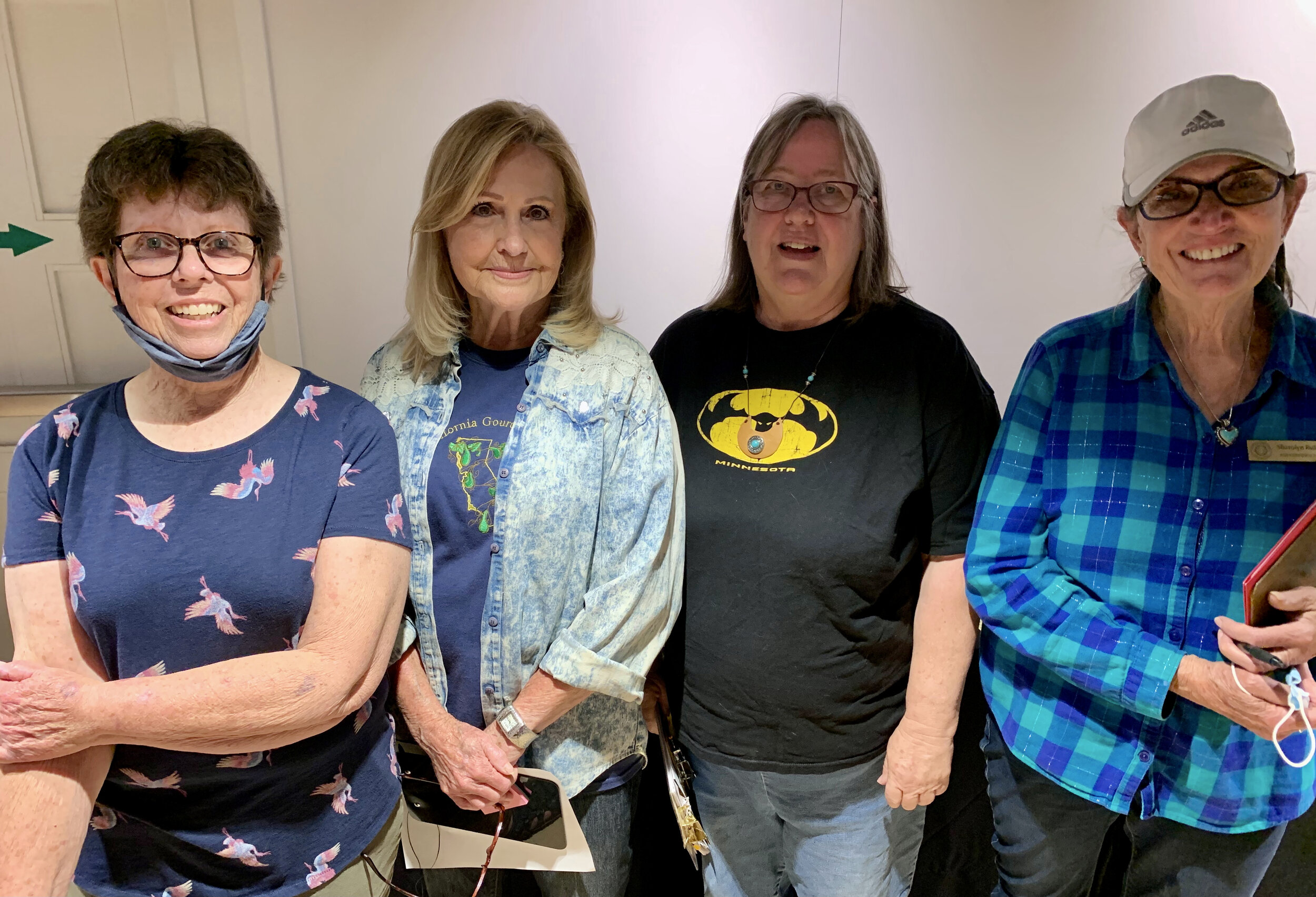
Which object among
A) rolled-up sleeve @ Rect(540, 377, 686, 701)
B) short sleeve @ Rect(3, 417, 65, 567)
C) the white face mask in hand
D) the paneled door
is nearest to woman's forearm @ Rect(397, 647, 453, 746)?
rolled-up sleeve @ Rect(540, 377, 686, 701)

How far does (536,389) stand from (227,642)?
68 centimetres

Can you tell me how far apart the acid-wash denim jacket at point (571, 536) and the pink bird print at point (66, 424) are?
1.68 feet

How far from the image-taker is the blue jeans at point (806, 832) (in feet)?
5.72

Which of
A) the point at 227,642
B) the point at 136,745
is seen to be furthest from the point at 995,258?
the point at 136,745

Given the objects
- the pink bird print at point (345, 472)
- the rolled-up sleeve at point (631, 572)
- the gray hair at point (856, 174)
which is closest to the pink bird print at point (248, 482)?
the pink bird print at point (345, 472)

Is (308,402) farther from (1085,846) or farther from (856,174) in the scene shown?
(1085,846)

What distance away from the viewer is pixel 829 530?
5.37 feet

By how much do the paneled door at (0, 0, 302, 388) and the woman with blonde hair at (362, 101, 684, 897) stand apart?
903mm

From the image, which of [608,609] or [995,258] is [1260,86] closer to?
[995,258]

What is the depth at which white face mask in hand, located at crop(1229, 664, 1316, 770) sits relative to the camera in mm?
1285

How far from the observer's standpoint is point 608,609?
1.55 meters

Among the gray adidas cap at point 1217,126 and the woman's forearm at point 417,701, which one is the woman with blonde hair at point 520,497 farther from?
the gray adidas cap at point 1217,126

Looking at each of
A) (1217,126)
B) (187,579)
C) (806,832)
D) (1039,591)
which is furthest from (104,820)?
(1217,126)

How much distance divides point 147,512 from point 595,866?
3.63ft
